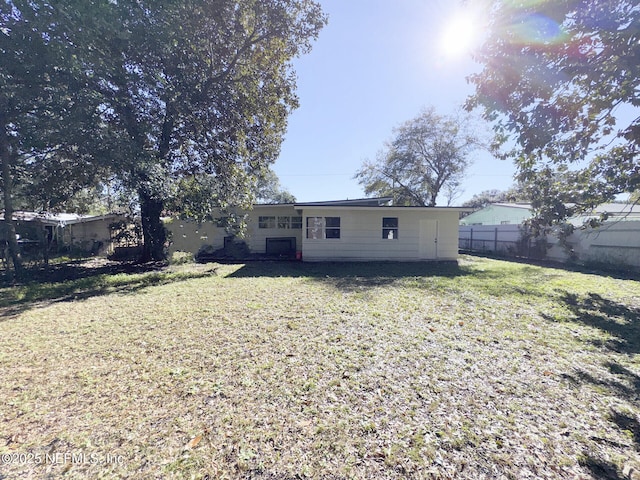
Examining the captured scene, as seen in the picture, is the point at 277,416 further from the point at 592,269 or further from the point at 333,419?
the point at 592,269

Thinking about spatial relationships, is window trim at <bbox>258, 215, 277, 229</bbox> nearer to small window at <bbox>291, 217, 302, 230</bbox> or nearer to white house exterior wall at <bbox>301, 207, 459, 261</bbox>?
small window at <bbox>291, 217, 302, 230</bbox>

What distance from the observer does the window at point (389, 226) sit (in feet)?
40.0

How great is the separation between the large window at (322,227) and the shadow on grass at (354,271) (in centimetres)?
120

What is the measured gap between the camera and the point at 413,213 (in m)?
12.2

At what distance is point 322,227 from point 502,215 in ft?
44.9

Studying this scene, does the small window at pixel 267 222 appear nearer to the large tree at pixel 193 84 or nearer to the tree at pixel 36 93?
the large tree at pixel 193 84

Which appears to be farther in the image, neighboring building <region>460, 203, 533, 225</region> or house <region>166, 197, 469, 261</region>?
neighboring building <region>460, 203, 533, 225</region>

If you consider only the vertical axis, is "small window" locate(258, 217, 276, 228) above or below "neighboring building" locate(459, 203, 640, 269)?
above

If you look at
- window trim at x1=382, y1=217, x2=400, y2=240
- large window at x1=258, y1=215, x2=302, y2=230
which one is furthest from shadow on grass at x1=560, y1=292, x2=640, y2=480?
large window at x1=258, y1=215, x2=302, y2=230

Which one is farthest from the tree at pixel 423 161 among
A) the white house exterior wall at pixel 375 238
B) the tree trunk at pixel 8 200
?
the tree trunk at pixel 8 200

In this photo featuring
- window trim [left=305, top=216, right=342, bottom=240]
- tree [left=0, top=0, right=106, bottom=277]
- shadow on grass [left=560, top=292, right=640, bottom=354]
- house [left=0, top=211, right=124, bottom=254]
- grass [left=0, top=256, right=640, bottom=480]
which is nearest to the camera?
grass [left=0, top=256, right=640, bottom=480]

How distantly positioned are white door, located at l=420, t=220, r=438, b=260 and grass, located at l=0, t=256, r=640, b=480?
651 centimetres

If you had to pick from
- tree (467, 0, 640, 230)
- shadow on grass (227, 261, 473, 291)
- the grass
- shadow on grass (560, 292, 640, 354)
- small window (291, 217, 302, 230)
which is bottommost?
shadow on grass (560, 292, 640, 354)

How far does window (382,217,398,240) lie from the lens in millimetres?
12203
